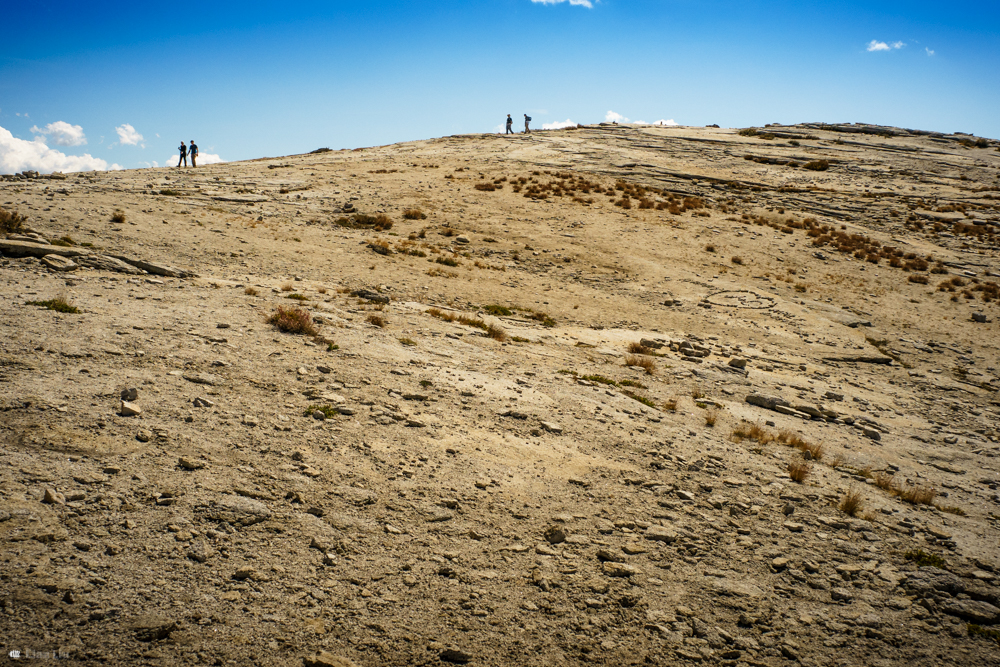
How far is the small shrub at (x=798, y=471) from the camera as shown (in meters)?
9.12

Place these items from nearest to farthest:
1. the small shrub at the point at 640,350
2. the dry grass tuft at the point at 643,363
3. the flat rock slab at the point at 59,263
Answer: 1. the flat rock slab at the point at 59,263
2. the dry grass tuft at the point at 643,363
3. the small shrub at the point at 640,350

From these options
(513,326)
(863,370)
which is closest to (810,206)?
(863,370)

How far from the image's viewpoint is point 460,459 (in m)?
8.34

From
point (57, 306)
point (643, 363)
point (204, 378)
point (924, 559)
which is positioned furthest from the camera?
point (643, 363)

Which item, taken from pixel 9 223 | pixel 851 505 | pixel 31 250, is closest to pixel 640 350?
pixel 851 505

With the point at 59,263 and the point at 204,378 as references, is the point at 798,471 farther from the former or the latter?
the point at 59,263

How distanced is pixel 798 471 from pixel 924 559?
6.76ft

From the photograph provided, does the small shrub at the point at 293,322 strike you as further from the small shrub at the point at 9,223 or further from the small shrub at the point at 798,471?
the small shrub at the point at 798,471

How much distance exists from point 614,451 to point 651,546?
2383 millimetres

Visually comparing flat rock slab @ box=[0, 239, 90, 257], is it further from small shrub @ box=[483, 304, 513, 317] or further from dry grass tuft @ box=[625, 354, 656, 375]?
dry grass tuft @ box=[625, 354, 656, 375]

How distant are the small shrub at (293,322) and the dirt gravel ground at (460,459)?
1.01 ft

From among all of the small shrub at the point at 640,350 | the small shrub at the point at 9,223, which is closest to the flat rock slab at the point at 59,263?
the small shrub at the point at 9,223

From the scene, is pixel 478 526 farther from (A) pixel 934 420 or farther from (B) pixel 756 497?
(A) pixel 934 420

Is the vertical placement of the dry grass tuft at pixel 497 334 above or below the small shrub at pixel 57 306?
below
